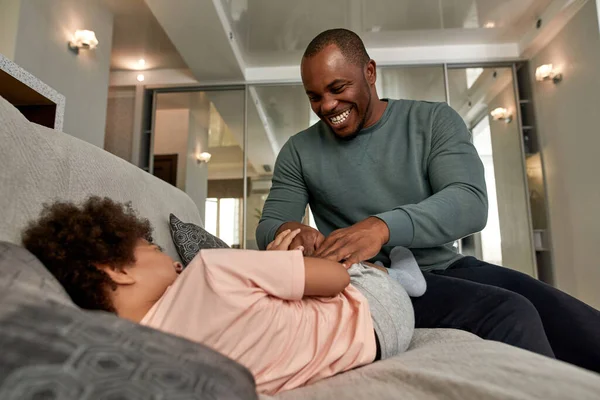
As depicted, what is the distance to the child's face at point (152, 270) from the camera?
2.68 feet

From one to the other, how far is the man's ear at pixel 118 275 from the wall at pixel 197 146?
13.4 feet

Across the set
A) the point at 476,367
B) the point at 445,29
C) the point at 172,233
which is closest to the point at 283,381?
the point at 476,367

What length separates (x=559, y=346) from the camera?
35.3 inches

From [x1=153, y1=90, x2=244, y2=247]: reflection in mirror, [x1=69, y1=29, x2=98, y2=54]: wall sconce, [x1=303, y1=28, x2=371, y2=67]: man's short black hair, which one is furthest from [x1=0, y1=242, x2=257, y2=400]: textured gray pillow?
[x1=153, y1=90, x2=244, y2=247]: reflection in mirror

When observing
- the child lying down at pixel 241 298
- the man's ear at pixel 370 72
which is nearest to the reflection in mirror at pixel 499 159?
the man's ear at pixel 370 72

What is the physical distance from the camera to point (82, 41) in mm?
3355

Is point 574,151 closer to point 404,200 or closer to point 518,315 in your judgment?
point 404,200

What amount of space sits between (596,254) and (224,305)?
3641 mm

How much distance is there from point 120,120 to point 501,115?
4.40 m

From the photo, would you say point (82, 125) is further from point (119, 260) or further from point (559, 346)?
point (559, 346)

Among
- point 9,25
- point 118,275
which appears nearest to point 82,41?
point 9,25

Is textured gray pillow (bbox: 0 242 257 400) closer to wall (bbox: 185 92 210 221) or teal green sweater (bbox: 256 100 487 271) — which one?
teal green sweater (bbox: 256 100 487 271)

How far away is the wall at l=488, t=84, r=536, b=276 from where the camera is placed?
4223 mm

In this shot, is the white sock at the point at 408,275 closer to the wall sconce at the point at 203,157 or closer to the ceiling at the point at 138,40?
the ceiling at the point at 138,40
